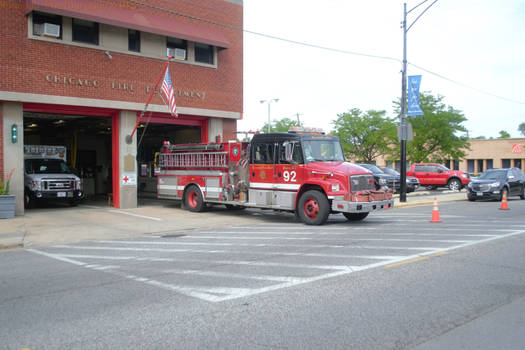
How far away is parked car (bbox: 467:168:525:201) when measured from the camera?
2220 centimetres

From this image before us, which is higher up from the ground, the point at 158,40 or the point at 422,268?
the point at 158,40

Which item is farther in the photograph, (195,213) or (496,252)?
(195,213)

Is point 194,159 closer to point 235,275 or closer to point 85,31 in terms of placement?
point 85,31

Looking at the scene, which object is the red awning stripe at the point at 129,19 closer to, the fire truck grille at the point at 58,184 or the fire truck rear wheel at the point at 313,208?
the fire truck grille at the point at 58,184

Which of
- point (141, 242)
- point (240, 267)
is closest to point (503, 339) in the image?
point (240, 267)

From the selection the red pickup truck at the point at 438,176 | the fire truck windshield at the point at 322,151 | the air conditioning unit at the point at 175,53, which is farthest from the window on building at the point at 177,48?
the red pickup truck at the point at 438,176

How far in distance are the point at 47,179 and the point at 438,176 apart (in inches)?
948

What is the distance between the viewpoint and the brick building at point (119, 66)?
15.8 m

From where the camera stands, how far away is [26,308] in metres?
5.58

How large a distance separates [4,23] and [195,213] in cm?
933

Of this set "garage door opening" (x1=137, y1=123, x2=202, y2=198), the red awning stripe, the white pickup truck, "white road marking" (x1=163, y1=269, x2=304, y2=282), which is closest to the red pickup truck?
"garage door opening" (x1=137, y1=123, x2=202, y2=198)

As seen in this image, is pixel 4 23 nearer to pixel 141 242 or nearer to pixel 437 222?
pixel 141 242

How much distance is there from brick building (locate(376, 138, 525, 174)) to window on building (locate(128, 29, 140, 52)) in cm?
3986

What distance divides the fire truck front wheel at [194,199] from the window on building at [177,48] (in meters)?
5.70
